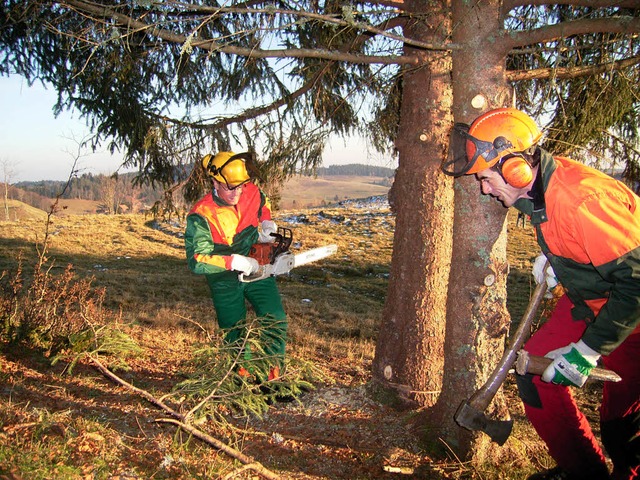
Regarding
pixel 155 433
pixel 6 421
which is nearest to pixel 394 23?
pixel 155 433

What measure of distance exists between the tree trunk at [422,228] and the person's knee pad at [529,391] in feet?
3.70

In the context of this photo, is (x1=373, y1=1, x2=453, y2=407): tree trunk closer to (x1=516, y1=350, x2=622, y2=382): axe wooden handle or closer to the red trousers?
the red trousers

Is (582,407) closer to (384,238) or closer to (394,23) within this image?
(394,23)

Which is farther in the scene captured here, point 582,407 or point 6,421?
point 582,407

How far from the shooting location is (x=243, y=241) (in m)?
4.46

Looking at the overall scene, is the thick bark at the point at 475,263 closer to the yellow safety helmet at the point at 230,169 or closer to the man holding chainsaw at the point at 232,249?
the man holding chainsaw at the point at 232,249

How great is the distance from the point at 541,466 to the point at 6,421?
11.6ft

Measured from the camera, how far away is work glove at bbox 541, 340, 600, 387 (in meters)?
2.34

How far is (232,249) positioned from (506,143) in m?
2.75

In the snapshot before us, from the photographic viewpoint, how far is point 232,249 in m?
4.39

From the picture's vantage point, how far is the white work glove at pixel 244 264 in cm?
407

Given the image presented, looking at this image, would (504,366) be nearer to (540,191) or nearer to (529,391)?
(529,391)

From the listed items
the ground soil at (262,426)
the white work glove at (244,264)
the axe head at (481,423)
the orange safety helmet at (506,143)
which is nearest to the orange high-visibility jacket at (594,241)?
the orange safety helmet at (506,143)

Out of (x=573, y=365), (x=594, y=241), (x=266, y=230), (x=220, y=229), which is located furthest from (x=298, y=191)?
(x=594, y=241)
